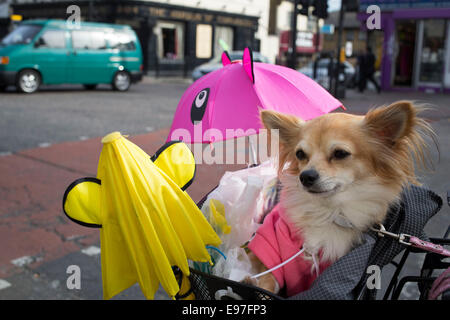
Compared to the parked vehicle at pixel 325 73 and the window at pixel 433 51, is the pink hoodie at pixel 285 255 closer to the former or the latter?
the parked vehicle at pixel 325 73

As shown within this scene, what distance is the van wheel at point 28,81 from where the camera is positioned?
14812mm

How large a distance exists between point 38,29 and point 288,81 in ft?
50.0

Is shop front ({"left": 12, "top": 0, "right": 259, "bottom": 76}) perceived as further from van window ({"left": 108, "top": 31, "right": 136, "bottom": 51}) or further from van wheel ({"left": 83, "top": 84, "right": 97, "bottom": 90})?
van wheel ({"left": 83, "top": 84, "right": 97, "bottom": 90})

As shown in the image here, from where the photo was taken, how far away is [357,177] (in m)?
1.58

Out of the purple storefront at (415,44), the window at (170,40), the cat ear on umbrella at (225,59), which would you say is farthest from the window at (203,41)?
the cat ear on umbrella at (225,59)

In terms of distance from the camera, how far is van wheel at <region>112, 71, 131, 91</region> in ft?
57.1

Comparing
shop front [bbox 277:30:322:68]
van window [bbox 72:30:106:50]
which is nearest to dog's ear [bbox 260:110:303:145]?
van window [bbox 72:30:106:50]

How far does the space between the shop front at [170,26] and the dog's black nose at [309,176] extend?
2631 centimetres

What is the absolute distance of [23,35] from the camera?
15258 mm

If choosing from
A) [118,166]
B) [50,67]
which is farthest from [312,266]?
[50,67]

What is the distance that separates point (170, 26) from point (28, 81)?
17286mm

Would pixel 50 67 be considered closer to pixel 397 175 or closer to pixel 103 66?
pixel 103 66

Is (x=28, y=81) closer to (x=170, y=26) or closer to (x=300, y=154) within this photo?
(x=300, y=154)

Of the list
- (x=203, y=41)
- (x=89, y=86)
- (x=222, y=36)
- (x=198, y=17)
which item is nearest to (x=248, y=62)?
(x=89, y=86)
